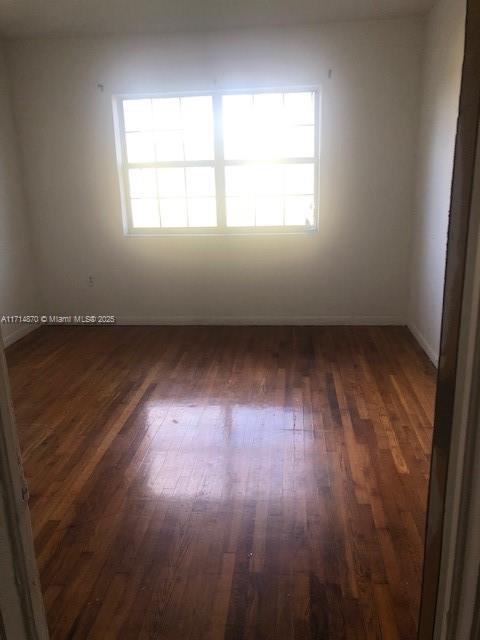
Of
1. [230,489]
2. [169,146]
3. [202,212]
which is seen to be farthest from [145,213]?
[230,489]

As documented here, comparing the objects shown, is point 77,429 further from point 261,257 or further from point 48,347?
point 261,257

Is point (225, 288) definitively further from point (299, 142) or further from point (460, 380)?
point (460, 380)

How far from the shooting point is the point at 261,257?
4.78 metres

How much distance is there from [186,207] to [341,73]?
1.85m

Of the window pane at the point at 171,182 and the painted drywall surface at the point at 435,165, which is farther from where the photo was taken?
the window pane at the point at 171,182

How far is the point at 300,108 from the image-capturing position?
14.7 feet

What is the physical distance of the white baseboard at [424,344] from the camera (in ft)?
12.7

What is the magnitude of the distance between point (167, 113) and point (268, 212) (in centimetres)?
134

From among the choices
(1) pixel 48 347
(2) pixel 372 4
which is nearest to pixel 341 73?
(2) pixel 372 4

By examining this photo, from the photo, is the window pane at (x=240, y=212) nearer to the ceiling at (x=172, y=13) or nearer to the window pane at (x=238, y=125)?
the window pane at (x=238, y=125)

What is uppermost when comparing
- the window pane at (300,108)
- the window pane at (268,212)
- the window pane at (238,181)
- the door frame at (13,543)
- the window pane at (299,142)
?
the window pane at (300,108)

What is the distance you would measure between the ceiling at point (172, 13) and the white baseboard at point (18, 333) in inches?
106

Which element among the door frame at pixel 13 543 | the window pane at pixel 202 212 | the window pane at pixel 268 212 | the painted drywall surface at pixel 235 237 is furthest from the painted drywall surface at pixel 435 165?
the door frame at pixel 13 543

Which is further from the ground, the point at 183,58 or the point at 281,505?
the point at 183,58
